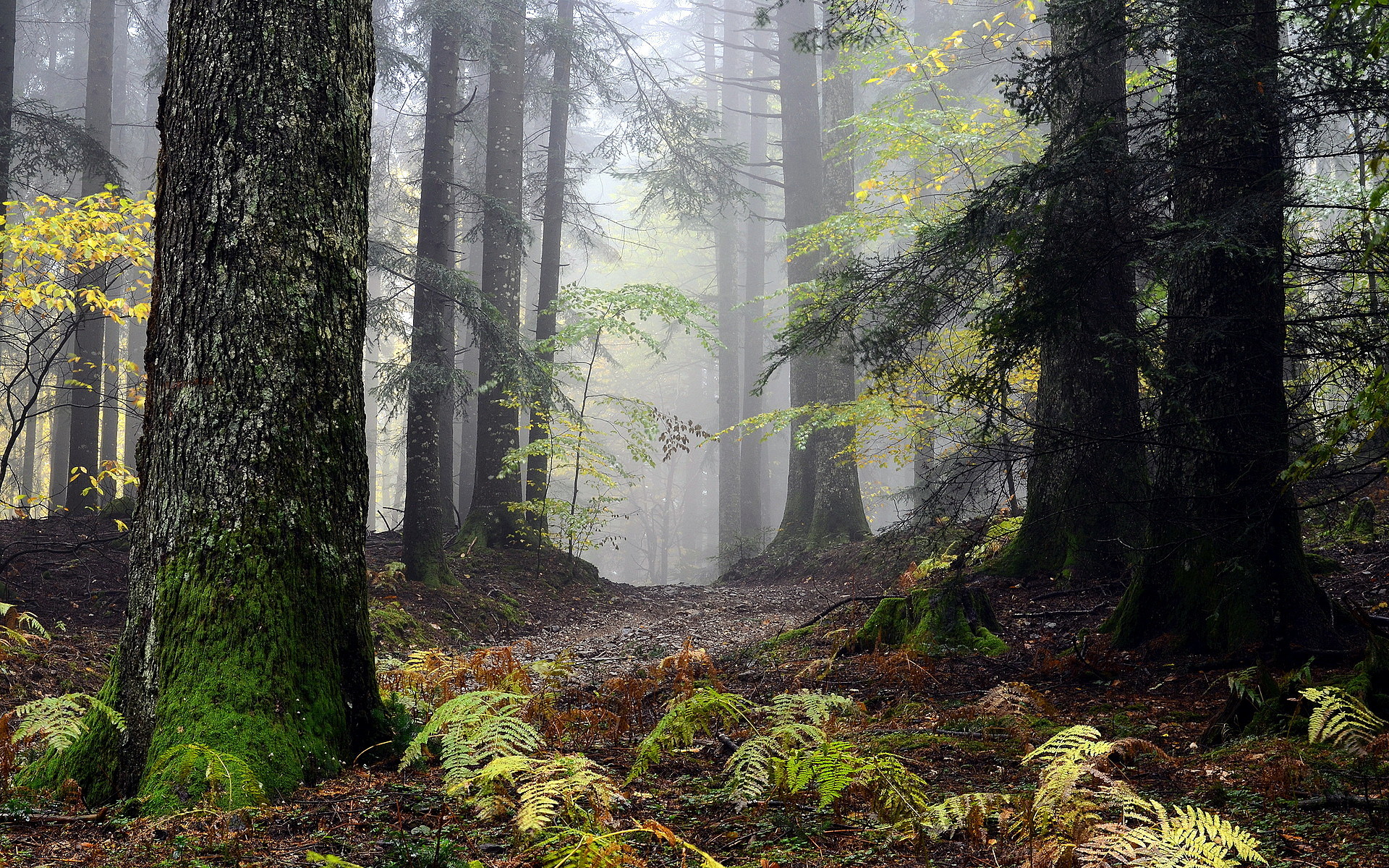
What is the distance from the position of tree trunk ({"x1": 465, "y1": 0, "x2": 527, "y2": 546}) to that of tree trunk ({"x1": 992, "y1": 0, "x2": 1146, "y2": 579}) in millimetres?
7755

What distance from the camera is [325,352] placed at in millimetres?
3389

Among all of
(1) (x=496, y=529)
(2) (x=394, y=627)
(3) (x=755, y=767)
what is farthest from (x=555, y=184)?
(3) (x=755, y=767)

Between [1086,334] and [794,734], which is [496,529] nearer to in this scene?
[1086,334]

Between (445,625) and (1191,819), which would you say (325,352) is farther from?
(445,625)

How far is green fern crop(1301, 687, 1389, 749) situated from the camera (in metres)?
2.64

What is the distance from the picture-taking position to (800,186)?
62.9ft

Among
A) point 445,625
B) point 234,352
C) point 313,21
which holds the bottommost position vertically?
point 445,625

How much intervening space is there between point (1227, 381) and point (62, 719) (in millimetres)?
5864

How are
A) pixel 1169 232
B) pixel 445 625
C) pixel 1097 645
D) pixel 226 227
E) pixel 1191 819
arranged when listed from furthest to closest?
pixel 445 625 < pixel 1097 645 < pixel 1169 232 < pixel 226 227 < pixel 1191 819

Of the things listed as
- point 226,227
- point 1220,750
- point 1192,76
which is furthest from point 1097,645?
point 226,227

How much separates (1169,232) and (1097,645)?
8.42ft

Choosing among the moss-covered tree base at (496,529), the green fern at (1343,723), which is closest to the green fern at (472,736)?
the green fern at (1343,723)

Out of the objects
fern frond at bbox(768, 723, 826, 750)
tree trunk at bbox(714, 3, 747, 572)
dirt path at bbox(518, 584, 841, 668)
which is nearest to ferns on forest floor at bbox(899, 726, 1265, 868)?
fern frond at bbox(768, 723, 826, 750)

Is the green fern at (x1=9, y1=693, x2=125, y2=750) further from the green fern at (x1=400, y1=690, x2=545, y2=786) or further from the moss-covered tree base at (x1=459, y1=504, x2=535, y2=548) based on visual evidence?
the moss-covered tree base at (x1=459, y1=504, x2=535, y2=548)
